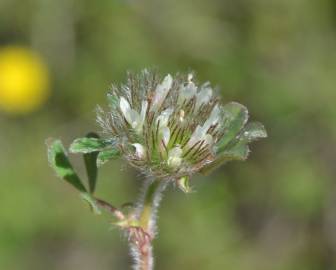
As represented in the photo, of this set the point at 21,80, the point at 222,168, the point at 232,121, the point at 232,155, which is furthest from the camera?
the point at 21,80

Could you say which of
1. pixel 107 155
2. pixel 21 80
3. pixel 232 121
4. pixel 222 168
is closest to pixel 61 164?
pixel 107 155

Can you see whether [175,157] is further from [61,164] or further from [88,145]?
[61,164]

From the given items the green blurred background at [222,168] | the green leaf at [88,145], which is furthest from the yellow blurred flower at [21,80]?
the green leaf at [88,145]

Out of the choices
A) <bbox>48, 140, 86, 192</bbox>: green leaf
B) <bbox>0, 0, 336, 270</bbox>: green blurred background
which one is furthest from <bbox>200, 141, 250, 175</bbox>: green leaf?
<bbox>0, 0, 336, 270</bbox>: green blurred background

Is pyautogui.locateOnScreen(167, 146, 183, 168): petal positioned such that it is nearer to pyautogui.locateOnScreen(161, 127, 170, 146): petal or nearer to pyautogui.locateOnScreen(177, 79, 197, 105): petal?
pyautogui.locateOnScreen(161, 127, 170, 146): petal

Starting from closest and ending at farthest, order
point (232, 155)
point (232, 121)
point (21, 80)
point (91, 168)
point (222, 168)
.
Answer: point (232, 155), point (232, 121), point (91, 168), point (222, 168), point (21, 80)

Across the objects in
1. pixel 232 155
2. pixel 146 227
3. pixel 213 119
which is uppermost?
pixel 213 119
